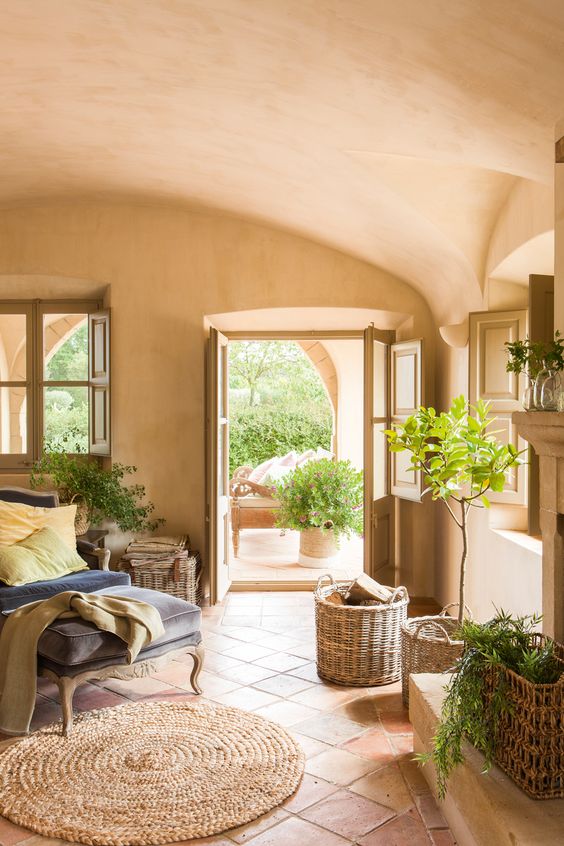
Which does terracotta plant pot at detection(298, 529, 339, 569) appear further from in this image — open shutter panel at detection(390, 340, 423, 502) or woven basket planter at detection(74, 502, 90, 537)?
woven basket planter at detection(74, 502, 90, 537)

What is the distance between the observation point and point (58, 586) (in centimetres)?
464

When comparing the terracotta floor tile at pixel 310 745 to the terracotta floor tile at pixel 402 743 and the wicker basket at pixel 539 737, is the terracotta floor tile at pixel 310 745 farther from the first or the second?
the wicker basket at pixel 539 737

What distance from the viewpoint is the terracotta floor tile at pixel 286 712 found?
3.96 metres

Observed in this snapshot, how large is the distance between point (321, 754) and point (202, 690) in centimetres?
98

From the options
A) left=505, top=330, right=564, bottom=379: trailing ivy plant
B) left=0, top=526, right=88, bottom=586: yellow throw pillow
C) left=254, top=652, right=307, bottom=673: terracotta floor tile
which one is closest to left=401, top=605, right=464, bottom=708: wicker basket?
left=254, top=652, right=307, bottom=673: terracotta floor tile

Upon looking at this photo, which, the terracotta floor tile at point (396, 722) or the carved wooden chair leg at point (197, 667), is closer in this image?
the terracotta floor tile at point (396, 722)

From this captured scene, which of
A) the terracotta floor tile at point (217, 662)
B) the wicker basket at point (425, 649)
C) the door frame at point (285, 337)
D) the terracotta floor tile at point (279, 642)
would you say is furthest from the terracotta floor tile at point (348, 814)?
the door frame at point (285, 337)

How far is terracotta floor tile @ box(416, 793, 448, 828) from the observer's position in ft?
9.71

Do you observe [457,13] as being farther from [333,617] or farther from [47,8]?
[333,617]

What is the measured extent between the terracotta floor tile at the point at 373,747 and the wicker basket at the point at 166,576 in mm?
2353

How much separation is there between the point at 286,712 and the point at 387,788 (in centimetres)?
91

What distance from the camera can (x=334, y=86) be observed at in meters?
3.37

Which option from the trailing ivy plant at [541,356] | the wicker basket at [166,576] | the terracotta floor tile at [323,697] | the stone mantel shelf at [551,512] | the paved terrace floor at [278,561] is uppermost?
the trailing ivy plant at [541,356]

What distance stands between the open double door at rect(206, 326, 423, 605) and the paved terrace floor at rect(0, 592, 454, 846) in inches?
25.1
